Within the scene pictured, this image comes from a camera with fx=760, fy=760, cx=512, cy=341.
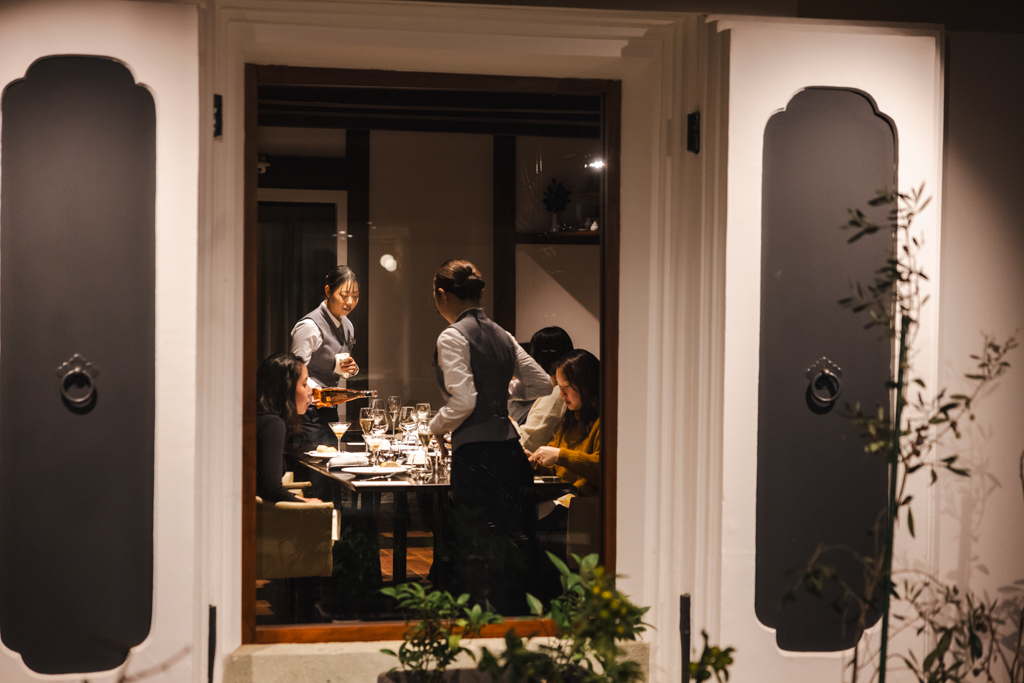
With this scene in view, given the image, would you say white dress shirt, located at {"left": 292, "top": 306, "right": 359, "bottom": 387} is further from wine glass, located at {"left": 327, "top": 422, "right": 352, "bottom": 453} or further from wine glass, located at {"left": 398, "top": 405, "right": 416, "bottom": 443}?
wine glass, located at {"left": 398, "top": 405, "right": 416, "bottom": 443}

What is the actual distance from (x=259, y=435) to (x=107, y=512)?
16.2 inches

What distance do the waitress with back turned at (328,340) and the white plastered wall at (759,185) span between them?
1.05 metres

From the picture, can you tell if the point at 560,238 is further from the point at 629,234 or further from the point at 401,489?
the point at 401,489

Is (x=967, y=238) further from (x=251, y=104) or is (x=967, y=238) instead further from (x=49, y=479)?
(x=49, y=479)

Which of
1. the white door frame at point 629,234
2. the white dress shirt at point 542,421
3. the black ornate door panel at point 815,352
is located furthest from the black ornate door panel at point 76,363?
the black ornate door panel at point 815,352

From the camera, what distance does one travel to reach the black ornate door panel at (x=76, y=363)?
67.5 inches

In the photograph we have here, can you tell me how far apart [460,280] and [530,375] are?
A: 14.1 inches

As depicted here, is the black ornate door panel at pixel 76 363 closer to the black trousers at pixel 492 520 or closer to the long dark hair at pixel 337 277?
the long dark hair at pixel 337 277

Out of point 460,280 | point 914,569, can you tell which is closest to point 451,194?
point 460,280

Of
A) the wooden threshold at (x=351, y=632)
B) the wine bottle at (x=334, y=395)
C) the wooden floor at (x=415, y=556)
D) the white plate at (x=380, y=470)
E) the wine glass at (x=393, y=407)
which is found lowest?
the wooden threshold at (x=351, y=632)

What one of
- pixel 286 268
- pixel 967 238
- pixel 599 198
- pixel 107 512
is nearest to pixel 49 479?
pixel 107 512

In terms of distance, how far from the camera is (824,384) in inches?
75.0

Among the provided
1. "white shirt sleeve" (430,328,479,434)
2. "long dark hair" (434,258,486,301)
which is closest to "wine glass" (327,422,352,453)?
"white shirt sleeve" (430,328,479,434)

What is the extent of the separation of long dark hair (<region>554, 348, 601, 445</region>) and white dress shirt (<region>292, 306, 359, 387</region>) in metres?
0.70
